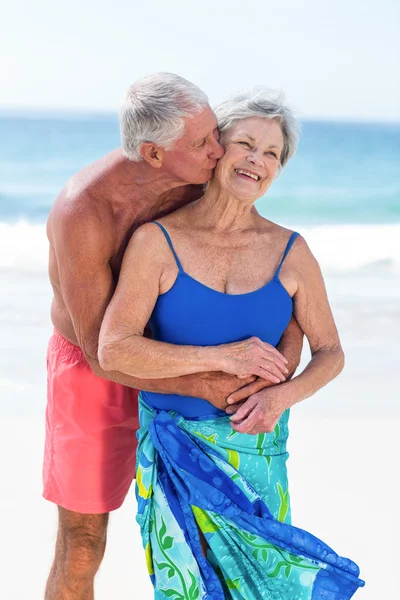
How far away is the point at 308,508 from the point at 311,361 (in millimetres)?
1941

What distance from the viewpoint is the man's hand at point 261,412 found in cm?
253

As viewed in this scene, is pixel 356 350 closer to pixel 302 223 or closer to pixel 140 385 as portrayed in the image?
pixel 140 385

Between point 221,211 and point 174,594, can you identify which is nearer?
point 174,594

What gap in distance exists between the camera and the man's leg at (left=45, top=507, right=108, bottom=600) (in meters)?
3.00

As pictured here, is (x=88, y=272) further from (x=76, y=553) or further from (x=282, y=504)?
(x=76, y=553)

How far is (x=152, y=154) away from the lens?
8.77 feet

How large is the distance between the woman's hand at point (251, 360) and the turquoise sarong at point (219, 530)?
17 centimetres

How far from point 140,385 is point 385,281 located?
27.4 ft

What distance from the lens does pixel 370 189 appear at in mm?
16344

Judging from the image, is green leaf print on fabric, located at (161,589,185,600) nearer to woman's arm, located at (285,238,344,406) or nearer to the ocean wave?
woman's arm, located at (285,238,344,406)

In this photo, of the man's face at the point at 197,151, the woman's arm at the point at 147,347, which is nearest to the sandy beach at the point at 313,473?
the woman's arm at the point at 147,347

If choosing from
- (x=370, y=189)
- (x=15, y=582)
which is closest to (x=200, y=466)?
(x=15, y=582)

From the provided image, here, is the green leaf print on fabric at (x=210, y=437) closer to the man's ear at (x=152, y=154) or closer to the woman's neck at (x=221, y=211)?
the woman's neck at (x=221, y=211)

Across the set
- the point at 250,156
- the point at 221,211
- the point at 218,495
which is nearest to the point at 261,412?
the point at 218,495
